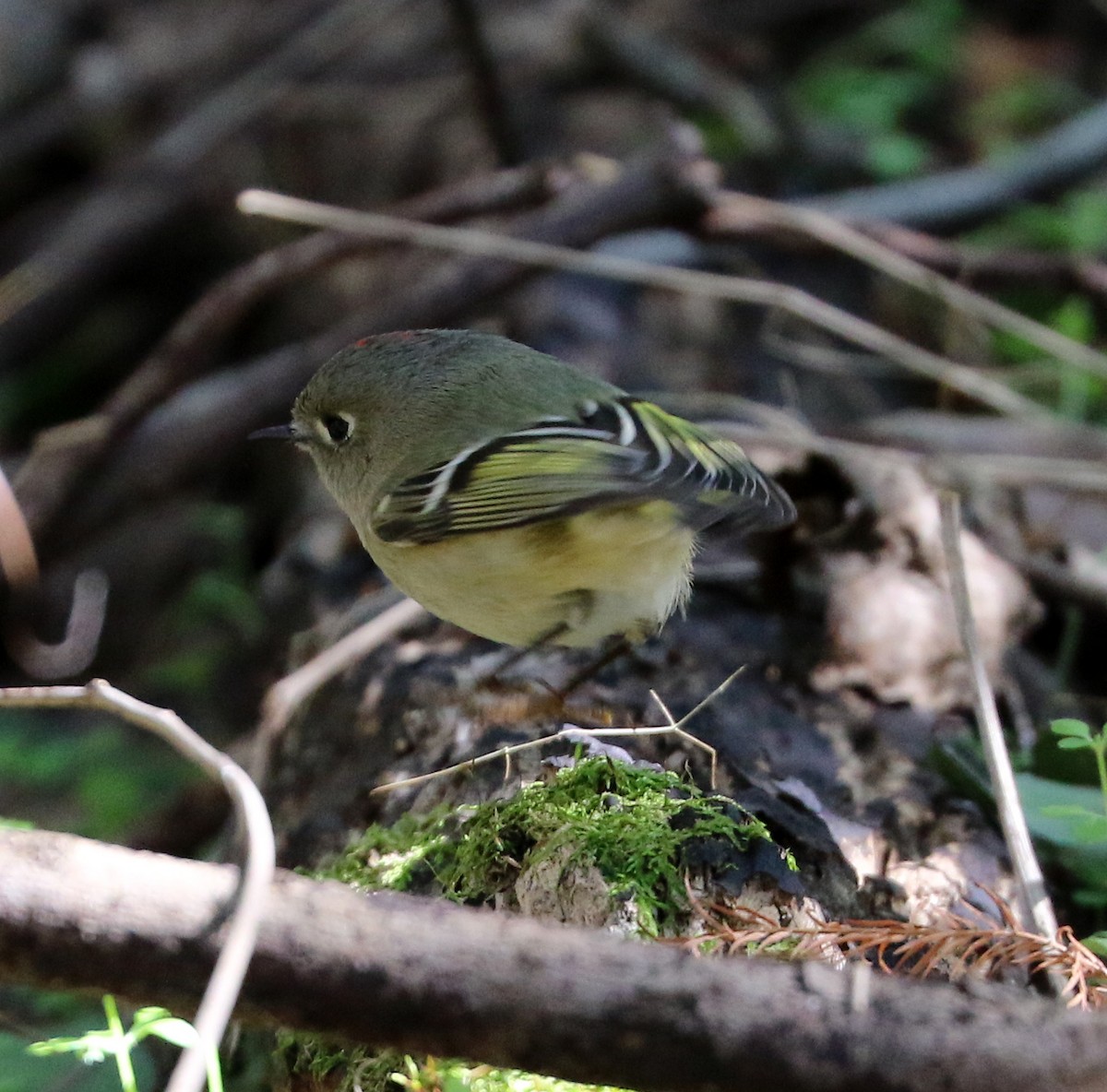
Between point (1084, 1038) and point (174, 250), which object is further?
point (174, 250)

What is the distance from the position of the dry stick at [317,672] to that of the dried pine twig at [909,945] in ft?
3.63

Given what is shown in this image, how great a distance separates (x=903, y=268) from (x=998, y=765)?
2063mm

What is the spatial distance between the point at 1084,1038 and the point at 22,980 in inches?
36.9

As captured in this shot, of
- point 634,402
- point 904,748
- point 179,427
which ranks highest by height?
point 634,402

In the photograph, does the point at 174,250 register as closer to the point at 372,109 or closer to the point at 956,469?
the point at 372,109

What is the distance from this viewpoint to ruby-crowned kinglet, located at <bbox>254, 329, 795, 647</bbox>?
1918 millimetres

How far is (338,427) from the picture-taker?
247 cm

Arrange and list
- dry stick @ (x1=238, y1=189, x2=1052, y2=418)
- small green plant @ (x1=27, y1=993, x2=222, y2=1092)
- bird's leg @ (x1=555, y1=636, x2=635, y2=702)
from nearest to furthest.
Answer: small green plant @ (x1=27, y1=993, x2=222, y2=1092) < bird's leg @ (x1=555, y1=636, x2=635, y2=702) < dry stick @ (x1=238, y1=189, x2=1052, y2=418)

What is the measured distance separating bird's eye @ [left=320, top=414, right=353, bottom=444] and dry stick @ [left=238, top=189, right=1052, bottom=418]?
954 mm

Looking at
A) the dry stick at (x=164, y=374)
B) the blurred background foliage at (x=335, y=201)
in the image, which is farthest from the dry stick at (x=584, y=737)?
the dry stick at (x=164, y=374)

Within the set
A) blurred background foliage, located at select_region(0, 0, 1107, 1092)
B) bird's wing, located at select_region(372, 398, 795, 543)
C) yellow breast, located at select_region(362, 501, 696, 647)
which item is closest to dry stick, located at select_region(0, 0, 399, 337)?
blurred background foliage, located at select_region(0, 0, 1107, 1092)

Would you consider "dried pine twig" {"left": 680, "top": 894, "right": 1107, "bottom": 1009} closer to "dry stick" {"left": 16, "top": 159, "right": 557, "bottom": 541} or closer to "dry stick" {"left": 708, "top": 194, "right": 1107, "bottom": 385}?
"dry stick" {"left": 708, "top": 194, "right": 1107, "bottom": 385}

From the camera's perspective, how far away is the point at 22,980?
1.20 metres

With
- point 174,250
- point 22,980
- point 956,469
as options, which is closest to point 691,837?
point 22,980
